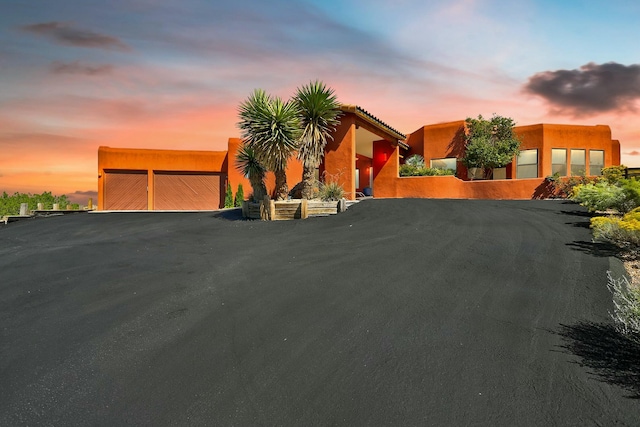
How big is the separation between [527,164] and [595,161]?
539cm

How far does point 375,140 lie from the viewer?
21781mm

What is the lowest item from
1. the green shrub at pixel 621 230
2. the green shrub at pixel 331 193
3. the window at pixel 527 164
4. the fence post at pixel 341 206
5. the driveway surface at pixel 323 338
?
the driveway surface at pixel 323 338

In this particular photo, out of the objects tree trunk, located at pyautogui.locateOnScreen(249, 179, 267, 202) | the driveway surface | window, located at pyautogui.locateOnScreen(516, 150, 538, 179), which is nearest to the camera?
the driveway surface

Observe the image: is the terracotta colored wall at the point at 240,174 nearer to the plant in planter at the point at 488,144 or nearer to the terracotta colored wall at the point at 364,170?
the terracotta colored wall at the point at 364,170

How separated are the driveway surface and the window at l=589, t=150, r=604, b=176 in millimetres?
23689

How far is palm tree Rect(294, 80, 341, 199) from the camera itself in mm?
14469

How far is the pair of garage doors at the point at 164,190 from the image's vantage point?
91.4 feet

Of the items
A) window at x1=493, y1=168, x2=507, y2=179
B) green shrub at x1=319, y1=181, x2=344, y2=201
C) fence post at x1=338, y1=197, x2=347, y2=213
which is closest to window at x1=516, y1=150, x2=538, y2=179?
window at x1=493, y1=168, x2=507, y2=179

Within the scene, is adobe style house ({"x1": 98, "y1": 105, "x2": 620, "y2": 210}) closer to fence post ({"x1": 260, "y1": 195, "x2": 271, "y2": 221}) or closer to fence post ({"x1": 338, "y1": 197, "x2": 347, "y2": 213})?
fence post ({"x1": 338, "y1": 197, "x2": 347, "y2": 213})

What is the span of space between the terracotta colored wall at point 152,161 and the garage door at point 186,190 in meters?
0.45

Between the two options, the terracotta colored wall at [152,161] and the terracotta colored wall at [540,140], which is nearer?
the terracotta colored wall at [540,140]

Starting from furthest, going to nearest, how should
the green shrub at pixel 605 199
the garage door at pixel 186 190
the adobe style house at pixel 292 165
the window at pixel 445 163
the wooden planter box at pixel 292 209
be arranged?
the garage door at pixel 186 190
the window at pixel 445 163
the adobe style house at pixel 292 165
the wooden planter box at pixel 292 209
the green shrub at pixel 605 199

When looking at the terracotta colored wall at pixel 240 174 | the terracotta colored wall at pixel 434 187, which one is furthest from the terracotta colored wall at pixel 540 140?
the terracotta colored wall at pixel 240 174

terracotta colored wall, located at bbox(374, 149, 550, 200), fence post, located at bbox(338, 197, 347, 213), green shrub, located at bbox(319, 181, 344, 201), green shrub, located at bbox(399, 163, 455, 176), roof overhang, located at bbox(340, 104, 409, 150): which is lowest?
A: fence post, located at bbox(338, 197, 347, 213)
